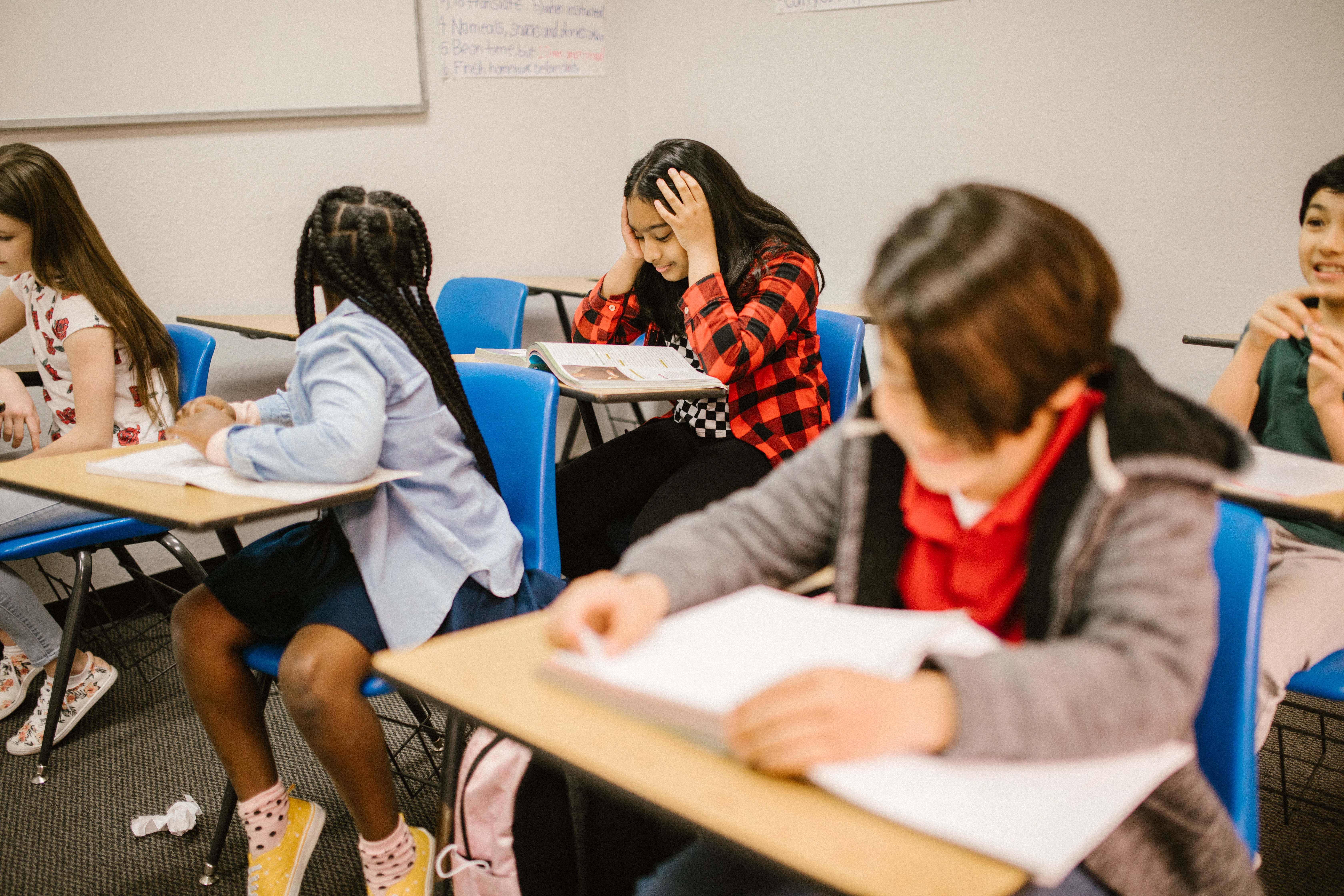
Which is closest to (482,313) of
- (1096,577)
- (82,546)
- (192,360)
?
(192,360)

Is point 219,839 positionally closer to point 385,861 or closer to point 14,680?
point 385,861

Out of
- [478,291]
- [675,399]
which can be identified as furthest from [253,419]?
[478,291]

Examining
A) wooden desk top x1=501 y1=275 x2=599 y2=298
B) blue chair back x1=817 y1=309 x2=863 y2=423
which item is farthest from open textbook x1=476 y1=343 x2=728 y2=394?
wooden desk top x1=501 y1=275 x2=599 y2=298

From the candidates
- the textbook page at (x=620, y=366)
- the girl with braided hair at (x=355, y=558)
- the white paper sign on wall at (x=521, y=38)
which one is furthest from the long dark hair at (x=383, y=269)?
the white paper sign on wall at (x=521, y=38)

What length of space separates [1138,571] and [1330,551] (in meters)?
0.96

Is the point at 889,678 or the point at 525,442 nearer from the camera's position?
the point at 889,678

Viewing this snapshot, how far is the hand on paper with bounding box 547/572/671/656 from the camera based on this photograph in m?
0.67

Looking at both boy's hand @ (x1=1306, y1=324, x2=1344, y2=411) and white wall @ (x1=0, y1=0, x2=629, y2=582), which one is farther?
white wall @ (x1=0, y1=0, x2=629, y2=582)

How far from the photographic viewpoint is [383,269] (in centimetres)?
133

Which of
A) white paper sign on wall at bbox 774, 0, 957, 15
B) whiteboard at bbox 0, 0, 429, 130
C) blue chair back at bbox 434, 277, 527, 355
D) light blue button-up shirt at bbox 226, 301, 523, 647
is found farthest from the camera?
white paper sign on wall at bbox 774, 0, 957, 15

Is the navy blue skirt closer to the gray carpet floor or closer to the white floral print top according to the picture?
the gray carpet floor

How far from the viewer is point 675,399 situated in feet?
5.48

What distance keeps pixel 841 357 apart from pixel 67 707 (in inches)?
76.7

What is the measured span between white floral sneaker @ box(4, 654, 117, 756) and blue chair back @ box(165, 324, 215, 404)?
2.23 feet
